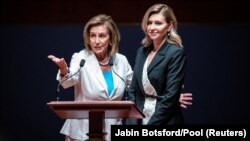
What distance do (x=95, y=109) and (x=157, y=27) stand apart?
845 mm

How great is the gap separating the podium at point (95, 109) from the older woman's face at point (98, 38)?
30.4 inches

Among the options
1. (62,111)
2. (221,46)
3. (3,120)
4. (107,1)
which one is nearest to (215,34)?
(221,46)

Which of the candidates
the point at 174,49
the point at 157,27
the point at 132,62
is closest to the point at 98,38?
the point at 157,27

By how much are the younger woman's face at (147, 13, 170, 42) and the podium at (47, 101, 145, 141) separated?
663 millimetres

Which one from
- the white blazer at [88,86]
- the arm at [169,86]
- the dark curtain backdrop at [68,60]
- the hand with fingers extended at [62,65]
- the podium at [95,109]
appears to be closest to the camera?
the podium at [95,109]

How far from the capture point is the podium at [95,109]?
106 inches

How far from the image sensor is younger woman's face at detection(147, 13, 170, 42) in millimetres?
3402

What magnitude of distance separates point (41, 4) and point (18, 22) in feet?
0.79

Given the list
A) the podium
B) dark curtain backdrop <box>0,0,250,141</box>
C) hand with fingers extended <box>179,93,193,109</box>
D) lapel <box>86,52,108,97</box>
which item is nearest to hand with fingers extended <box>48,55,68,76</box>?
the podium

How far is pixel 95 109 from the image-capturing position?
273 centimetres

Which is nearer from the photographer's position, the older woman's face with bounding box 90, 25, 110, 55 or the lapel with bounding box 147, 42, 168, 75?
the lapel with bounding box 147, 42, 168, 75

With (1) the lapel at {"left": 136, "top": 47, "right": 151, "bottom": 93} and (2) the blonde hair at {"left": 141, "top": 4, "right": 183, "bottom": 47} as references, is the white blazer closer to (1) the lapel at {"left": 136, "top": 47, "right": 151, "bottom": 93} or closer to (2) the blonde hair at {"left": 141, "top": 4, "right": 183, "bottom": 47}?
(1) the lapel at {"left": 136, "top": 47, "right": 151, "bottom": 93}

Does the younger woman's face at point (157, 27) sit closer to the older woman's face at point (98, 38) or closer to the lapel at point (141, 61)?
the lapel at point (141, 61)

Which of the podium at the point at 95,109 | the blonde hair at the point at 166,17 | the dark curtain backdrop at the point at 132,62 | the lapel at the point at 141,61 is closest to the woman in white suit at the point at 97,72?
the lapel at the point at 141,61
